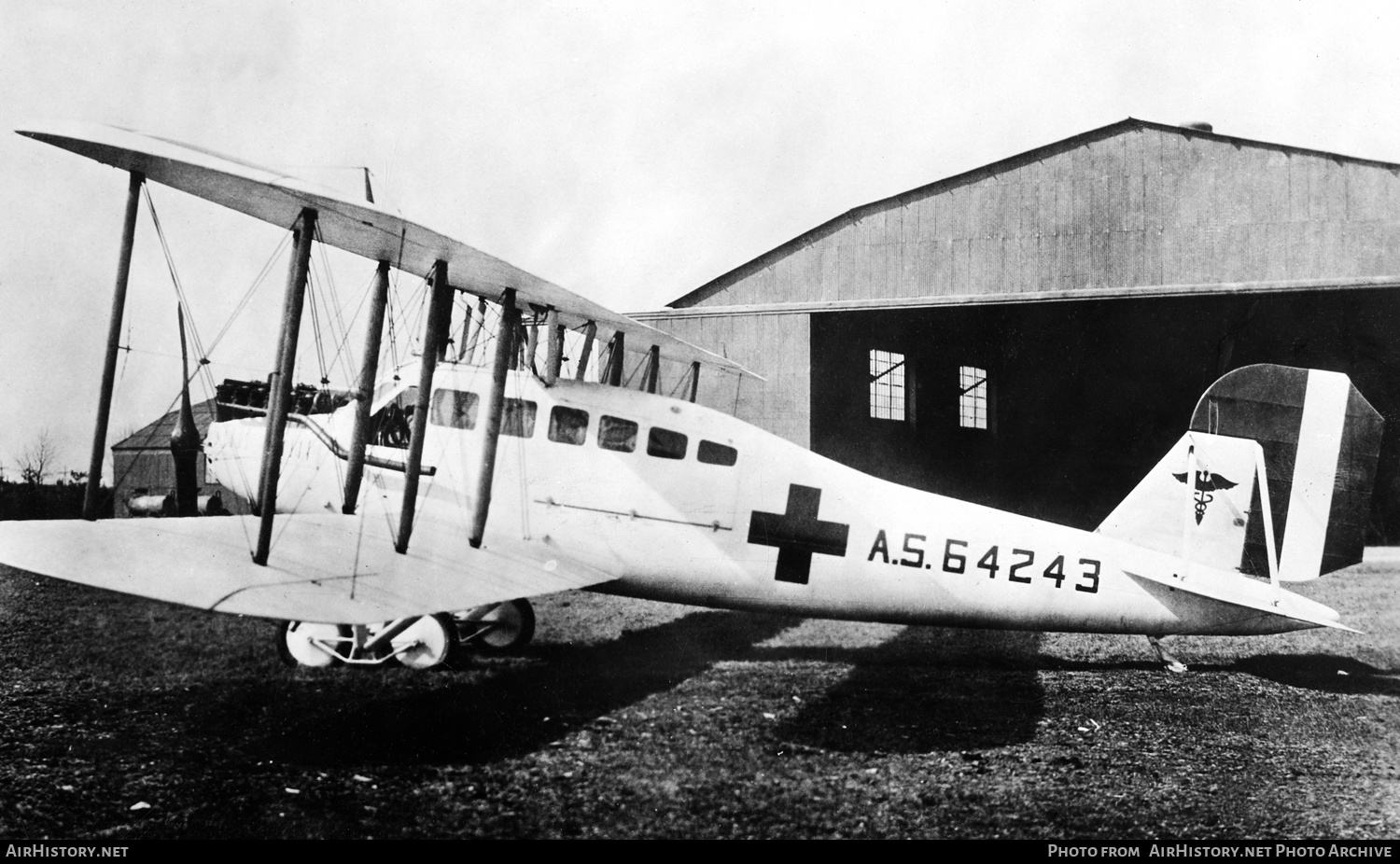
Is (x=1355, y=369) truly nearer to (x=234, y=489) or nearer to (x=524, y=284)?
(x=524, y=284)

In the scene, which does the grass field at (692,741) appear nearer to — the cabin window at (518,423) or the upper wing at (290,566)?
the upper wing at (290,566)

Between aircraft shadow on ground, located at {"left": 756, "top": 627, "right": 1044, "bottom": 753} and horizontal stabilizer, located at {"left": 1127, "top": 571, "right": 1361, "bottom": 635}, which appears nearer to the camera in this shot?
aircraft shadow on ground, located at {"left": 756, "top": 627, "right": 1044, "bottom": 753}

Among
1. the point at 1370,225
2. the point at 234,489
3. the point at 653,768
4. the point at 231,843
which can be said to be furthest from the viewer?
the point at 1370,225

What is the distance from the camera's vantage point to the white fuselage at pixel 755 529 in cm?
605

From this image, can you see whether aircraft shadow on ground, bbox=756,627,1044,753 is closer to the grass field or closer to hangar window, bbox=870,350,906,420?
the grass field

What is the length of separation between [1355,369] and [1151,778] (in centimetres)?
1253

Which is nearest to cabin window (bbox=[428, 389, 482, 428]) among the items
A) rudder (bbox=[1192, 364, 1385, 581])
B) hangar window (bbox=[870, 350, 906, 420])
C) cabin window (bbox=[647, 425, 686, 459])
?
cabin window (bbox=[647, 425, 686, 459])

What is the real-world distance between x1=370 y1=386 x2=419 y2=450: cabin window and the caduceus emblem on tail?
20.1 ft

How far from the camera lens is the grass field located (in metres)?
3.82

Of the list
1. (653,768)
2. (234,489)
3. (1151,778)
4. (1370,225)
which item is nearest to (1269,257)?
(1370,225)

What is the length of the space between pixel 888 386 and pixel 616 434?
423 inches

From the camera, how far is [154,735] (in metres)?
4.61

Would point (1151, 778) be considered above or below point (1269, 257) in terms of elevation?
below

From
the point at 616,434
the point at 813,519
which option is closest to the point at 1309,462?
the point at 813,519
